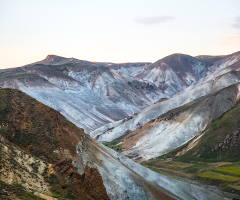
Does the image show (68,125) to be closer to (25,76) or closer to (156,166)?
(156,166)

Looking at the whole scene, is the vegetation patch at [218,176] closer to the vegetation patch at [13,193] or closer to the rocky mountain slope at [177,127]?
the rocky mountain slope at [177,127]

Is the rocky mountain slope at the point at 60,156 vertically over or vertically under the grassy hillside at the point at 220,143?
over

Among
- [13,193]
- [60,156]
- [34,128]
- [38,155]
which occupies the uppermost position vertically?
[34,128]

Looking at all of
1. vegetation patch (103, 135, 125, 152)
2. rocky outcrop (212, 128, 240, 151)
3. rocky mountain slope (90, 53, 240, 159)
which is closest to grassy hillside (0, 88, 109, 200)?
rocky outcrop (212, 128, 240, 151)

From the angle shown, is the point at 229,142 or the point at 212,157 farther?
the point at 229,142

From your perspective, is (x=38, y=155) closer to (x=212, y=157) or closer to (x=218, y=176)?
(x=218, y=176)

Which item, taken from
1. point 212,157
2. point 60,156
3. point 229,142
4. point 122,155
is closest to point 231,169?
point 212,157

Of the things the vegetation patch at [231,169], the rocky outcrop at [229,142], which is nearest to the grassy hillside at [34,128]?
the vegetation patch at [231,169]

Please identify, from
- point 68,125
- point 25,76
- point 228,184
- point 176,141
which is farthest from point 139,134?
point 25,76
